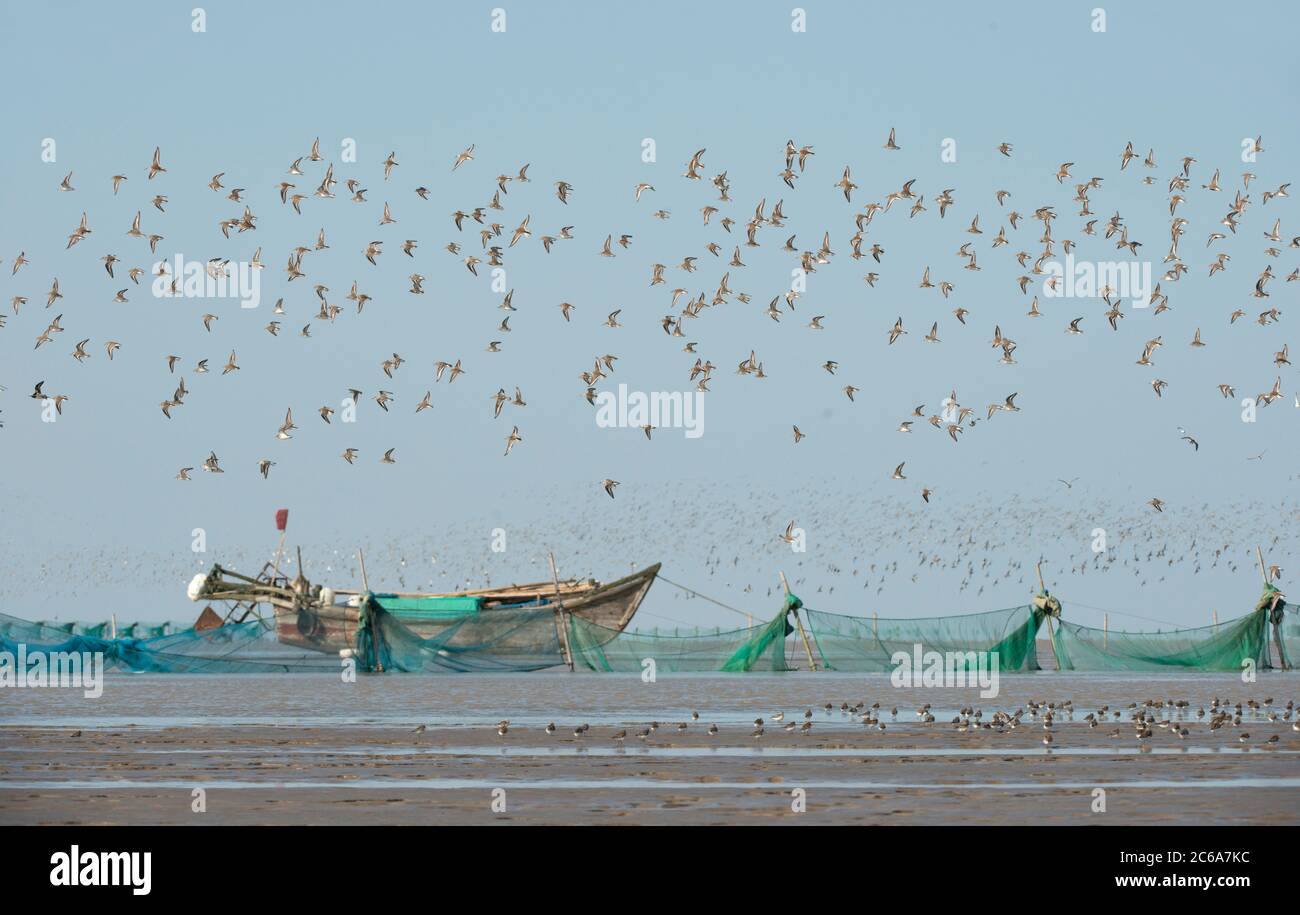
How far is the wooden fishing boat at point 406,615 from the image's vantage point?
53750 mm

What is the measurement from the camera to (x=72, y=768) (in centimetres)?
2544

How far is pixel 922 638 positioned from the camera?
51094 millimetres

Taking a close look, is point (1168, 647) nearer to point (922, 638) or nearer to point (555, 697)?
point (922, 638)

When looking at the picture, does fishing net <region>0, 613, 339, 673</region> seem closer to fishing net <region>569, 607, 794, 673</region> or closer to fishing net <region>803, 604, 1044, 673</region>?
fishing net <region>569, 607, 794, 673</region>

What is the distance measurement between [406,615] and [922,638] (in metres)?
26.8

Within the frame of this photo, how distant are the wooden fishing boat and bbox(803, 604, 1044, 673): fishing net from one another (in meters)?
7.36

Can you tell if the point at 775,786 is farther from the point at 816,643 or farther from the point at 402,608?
the point at 402,608

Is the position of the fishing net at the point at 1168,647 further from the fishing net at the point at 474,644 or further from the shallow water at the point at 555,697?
the fishing net at the point at 474,644

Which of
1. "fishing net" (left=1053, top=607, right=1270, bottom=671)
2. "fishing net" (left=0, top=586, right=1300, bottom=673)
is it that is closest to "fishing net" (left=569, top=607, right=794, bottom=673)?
"fishing net" (left=0, top=586, right=1300, bottom=673)

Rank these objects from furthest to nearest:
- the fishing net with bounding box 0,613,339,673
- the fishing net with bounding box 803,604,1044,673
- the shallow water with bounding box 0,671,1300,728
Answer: the fishing net with bounding box 0,613,339,673
the fishing net with bounding box 803,604,1044,673
the shallow water with bounding box 0,671,1300,728

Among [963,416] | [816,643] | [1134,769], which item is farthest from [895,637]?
[1134,769]

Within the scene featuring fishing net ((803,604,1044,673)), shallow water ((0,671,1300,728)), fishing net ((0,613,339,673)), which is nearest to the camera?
shallow water ((0,671,1300,728))

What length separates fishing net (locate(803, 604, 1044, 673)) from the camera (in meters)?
50.7
